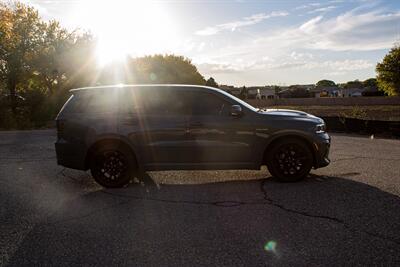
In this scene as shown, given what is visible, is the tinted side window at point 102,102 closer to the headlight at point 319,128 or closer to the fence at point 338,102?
the headlight at point 319,128

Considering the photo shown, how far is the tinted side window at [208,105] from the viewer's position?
730 cm

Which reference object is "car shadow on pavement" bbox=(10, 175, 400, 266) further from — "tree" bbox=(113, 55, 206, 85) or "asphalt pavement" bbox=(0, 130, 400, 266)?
"tree" bbox=(113, 55, 206, 85)

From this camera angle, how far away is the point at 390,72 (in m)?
64.8

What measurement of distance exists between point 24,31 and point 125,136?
4192 centimetres

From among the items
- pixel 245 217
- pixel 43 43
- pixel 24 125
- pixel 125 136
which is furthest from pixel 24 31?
pixel 245 217

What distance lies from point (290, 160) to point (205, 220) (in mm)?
2717

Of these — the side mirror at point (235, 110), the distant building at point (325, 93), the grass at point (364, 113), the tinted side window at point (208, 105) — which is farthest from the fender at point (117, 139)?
the distant building at point (325, 93)

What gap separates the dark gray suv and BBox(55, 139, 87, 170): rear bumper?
0.02 metres

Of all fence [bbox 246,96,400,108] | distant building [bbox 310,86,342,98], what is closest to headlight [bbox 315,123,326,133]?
fence [bbox 246,96,400,108]

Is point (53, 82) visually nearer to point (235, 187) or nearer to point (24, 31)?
point (24, 31)

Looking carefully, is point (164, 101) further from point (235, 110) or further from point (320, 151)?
point (320, 151)

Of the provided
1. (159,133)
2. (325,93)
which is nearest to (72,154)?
(159,133)

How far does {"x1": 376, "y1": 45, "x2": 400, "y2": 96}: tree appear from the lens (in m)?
64.5

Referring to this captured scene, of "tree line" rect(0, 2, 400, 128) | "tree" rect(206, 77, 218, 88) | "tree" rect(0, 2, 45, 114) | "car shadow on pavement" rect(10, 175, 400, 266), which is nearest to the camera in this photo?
"car shadow on pavement" rect(10, 175, 400, 266)
